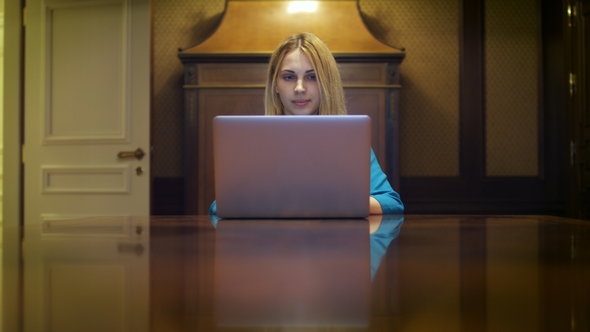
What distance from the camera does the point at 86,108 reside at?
3395 mm

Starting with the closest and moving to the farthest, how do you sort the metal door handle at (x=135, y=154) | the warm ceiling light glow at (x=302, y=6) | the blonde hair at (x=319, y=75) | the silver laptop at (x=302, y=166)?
the silver laptop at (x=302, y=166), the blonde hair at (x=319, y=75), the metal door handle at (x=135, y=154), the warm ceiling light glow at (x=302, y=6)

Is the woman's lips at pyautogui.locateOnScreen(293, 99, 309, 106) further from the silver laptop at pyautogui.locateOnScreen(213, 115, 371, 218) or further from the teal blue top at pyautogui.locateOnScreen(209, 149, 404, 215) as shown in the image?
the silver laptop at pyautogui.locateOnScreen(213, 115, 371, 218)

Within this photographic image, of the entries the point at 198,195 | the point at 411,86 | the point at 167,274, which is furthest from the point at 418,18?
the point at 167,274

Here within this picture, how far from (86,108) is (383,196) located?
7.87 ft

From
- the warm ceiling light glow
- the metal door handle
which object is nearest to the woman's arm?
the metal door handle

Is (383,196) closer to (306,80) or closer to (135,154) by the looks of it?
(306,80)

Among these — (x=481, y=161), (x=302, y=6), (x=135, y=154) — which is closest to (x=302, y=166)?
(x=135, y=154)

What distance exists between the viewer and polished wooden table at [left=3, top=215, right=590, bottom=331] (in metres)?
0.25

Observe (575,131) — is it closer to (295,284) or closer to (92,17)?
(92,17)

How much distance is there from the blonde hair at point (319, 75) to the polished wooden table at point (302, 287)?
1409 mm

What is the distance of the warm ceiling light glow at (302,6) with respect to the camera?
3.74 metres

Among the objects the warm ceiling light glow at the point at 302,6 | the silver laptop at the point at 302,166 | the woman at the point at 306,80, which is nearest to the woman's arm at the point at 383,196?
the woman at the point at 306,80

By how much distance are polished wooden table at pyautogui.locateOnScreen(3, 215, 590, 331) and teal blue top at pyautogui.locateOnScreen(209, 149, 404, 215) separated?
2.99 feet

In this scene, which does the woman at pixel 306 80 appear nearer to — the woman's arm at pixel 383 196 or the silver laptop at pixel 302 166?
the woman's arm at pixel 383 196
